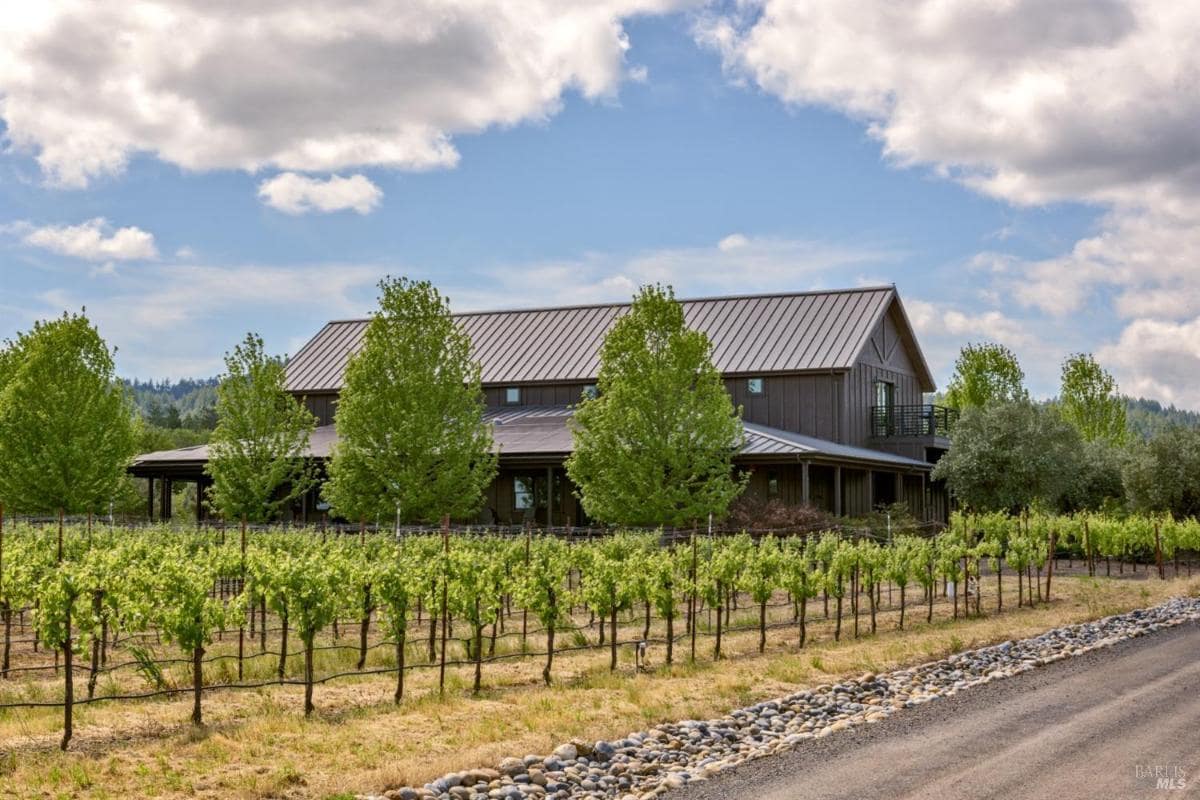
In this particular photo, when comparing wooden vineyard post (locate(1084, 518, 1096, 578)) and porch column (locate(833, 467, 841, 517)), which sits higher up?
porch column (locate(833, 467, 841, 517))

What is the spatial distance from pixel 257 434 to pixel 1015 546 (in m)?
25.3

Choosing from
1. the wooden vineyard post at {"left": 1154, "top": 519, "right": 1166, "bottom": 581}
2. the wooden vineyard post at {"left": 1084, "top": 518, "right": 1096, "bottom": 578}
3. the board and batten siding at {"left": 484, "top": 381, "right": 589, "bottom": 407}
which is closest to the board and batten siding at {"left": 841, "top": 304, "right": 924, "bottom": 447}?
the board and batten siding at {"left": 484, "top": 381, "right": 589, "bottom": 407}

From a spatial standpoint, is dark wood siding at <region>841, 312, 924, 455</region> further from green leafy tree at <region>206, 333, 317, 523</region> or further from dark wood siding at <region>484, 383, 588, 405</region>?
green leafy tree at <region>206, 333, 317, 523</region>

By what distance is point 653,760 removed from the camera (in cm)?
1188

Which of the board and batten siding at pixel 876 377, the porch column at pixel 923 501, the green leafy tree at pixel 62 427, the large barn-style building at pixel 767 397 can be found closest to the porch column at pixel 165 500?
the large barn-style building at pixel 767 397

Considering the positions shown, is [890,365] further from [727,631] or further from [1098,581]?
[727,631]

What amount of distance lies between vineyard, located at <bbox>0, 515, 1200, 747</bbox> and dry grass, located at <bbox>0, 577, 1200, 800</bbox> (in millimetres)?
346

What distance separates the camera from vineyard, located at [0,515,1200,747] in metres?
13.8

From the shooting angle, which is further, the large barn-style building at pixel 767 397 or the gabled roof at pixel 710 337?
the gabled roof at pixel 710 337

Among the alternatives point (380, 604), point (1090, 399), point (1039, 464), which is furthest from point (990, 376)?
point (380, 604)

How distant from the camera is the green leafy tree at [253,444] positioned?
39.9m

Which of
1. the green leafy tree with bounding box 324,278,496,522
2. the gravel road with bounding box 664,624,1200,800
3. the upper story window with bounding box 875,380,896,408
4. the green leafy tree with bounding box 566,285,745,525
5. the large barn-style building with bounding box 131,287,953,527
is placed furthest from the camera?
the upper story window with bounding box 875,380,896,408

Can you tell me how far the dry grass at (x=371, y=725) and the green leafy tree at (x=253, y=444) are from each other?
78.1ft

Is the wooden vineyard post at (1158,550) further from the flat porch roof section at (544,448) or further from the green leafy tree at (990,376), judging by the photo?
the green leafy tree at (990,376)
